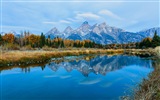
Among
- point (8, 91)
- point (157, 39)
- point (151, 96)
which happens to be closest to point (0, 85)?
point (8, 91)

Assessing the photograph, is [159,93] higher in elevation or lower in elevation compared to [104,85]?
higher

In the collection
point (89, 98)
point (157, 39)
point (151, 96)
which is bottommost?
point (89, 98)

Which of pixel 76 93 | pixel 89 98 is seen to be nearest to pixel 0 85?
pixel 76 93

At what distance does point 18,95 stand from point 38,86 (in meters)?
2.64

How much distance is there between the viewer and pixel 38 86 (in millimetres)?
14812

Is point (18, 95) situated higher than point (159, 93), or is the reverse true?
Result: point (159, 93)

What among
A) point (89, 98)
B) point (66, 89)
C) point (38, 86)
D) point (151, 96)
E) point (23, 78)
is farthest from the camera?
point (23, 78)

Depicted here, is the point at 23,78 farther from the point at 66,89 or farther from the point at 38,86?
the point at 66,89

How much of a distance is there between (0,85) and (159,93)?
40.6 ft

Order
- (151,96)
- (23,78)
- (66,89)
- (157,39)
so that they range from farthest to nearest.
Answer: (157,39), (23,78), (66,89), (151,96)

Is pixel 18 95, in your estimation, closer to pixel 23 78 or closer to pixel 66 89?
pixel 66 89

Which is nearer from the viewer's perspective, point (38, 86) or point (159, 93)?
point (159, 93)

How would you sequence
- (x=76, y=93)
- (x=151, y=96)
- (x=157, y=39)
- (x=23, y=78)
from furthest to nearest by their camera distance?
1. (x=157, y=39)
2. (x=23, y=78)
3. (x=76, y=93)
4. (x=151, y=96)

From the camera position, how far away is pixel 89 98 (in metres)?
11.7
